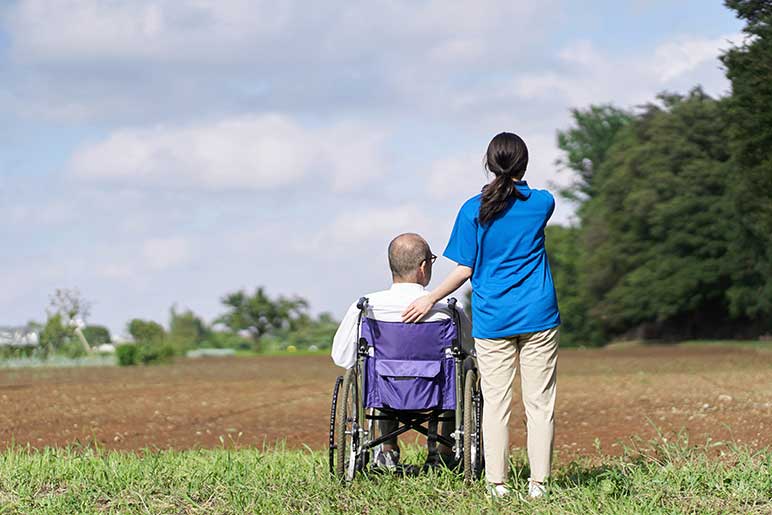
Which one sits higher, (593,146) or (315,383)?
(593,146)

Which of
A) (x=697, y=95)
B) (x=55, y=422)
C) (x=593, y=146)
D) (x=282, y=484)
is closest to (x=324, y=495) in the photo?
(x=282, y=484)

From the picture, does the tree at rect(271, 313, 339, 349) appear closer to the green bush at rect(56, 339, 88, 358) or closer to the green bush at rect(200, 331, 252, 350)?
the green bush at rect(200, 331, 252, 350)

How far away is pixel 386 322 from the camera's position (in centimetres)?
547

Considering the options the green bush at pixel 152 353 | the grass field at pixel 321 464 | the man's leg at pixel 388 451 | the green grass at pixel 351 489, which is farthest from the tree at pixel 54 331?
the man's leg at pixel 388 451

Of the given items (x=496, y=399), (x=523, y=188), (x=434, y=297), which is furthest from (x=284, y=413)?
(x=523, y=188)

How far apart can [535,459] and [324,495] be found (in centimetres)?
103

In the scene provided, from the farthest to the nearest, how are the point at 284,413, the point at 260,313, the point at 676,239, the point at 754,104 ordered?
the point at 260,313 < the point at 676,239 < the point at 754,104 < the point at 284,413

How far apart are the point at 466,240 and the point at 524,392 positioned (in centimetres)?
78

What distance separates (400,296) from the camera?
217 inches

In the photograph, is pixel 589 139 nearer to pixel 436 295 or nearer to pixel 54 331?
pixel 54 331

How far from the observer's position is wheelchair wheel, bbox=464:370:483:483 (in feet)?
17.2

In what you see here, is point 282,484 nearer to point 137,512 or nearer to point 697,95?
point 137,512

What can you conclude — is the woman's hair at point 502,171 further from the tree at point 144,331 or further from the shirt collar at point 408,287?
the tree at point 144,331

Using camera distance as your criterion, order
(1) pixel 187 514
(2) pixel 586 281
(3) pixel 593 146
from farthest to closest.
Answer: (3) pixel 593 146
(2) pixel 586 281
(1) pixel 187 514
